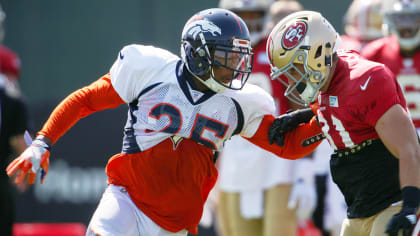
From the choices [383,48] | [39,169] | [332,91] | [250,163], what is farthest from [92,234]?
[383,48]

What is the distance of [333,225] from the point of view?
6.25 meters

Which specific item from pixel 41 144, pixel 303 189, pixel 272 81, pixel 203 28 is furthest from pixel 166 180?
Answer: pixel 272 81

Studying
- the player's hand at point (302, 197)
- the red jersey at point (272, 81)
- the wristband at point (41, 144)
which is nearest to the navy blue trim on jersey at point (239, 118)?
the wristband at point (41, 144)

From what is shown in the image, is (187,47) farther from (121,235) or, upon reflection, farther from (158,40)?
(158,40)

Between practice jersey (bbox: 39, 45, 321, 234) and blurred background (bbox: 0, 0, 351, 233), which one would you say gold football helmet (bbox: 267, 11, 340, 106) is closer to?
practice jersey (bbox: 39, 45, 321, 234)

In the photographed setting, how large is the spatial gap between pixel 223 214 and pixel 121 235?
7.96 ft

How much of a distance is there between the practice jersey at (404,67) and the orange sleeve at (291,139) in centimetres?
163

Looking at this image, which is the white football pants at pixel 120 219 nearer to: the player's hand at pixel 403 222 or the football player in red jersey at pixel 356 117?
the football player in red jersey at pixel 356 117

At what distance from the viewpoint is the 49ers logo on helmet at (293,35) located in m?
3.56

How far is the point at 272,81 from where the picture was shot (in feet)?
18.3

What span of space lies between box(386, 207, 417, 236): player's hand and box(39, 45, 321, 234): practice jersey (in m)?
0.82

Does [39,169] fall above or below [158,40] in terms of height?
above

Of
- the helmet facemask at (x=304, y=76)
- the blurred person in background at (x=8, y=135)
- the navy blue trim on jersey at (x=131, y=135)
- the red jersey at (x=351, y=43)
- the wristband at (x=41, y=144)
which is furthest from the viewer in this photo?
the red jersey at (x=351, y=43)

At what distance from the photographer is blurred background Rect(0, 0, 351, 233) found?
7934 millimetres
